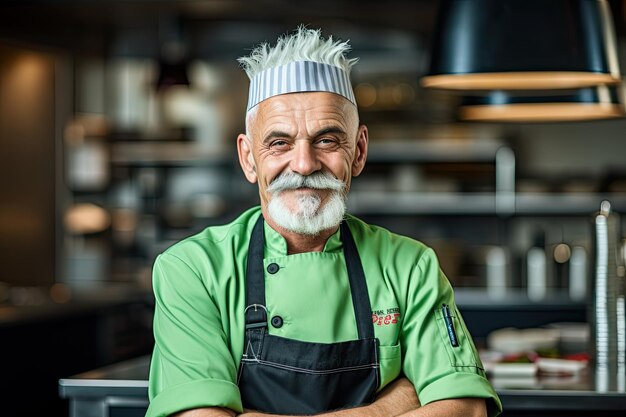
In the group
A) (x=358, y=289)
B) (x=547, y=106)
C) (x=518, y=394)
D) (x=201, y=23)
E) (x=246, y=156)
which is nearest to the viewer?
(x=358, y=289)

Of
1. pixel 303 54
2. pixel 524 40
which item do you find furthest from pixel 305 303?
pixel 524 40

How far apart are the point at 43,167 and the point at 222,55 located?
1.69m

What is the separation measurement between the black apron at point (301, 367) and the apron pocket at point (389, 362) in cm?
1

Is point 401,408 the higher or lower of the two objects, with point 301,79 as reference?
lower

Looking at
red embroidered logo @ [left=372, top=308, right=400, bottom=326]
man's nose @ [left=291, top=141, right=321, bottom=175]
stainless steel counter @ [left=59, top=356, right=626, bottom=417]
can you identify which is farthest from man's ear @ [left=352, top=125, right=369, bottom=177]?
stainless steel counter @ [left=59, top=356, right=626, bottom=417]

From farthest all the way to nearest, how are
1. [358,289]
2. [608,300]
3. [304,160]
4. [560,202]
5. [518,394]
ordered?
[560,202], [608,300], [518,394], [358,289], [304,160]

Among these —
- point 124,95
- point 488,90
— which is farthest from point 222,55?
point 488,90

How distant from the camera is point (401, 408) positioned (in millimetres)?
2305

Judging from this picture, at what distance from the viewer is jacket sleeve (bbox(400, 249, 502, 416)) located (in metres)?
2.28

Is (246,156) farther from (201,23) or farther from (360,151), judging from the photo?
(201,23)

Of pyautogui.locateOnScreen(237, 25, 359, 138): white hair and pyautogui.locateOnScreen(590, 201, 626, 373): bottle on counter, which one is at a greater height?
pyautogui.locateOnScreen(237, 25, 359, 138): white hair

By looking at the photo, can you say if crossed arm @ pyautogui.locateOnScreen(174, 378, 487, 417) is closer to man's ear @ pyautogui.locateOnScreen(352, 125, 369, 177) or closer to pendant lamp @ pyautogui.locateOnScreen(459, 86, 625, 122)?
man's ear @ pyautogui.locateOnScreen(352, 125, 369, 177)

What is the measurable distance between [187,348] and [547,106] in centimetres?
230

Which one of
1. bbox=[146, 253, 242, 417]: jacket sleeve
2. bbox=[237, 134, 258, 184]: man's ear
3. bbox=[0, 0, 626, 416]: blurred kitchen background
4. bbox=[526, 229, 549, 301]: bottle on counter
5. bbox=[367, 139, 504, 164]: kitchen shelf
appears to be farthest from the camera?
bbox=[367, 139, 504, 164]: kitchen shelf
